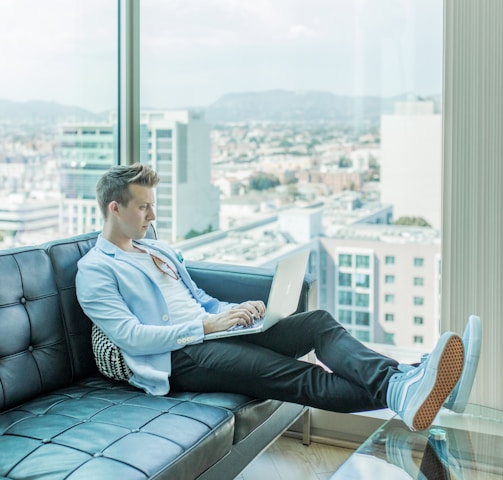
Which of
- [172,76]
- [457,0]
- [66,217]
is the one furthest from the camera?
[172,76]

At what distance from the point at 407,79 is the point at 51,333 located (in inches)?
68.9

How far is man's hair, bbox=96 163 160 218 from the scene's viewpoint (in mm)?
2672

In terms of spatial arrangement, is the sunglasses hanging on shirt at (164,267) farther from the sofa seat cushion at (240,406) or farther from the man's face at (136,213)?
the sofa seat cushion at (240,406)

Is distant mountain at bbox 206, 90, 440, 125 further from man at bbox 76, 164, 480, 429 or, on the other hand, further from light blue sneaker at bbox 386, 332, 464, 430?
light blue sneaker at bbox 386, 332, 464, 430

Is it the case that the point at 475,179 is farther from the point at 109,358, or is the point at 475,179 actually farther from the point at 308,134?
the point at 109,358

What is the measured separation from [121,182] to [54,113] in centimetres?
72

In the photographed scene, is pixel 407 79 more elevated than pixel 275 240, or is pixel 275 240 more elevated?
pixel 407 79

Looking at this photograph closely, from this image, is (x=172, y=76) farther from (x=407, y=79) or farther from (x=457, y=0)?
(x=457, y=0)

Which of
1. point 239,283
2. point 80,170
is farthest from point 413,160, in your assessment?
point 80,170

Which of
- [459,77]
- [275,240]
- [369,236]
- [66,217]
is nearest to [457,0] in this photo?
[459,77]

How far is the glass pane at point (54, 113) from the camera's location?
2.93m

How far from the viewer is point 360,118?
3.18 meters

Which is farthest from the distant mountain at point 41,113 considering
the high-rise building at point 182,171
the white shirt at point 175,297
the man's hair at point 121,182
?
the white shirt at point 175,297

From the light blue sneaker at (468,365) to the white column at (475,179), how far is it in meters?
0.69
